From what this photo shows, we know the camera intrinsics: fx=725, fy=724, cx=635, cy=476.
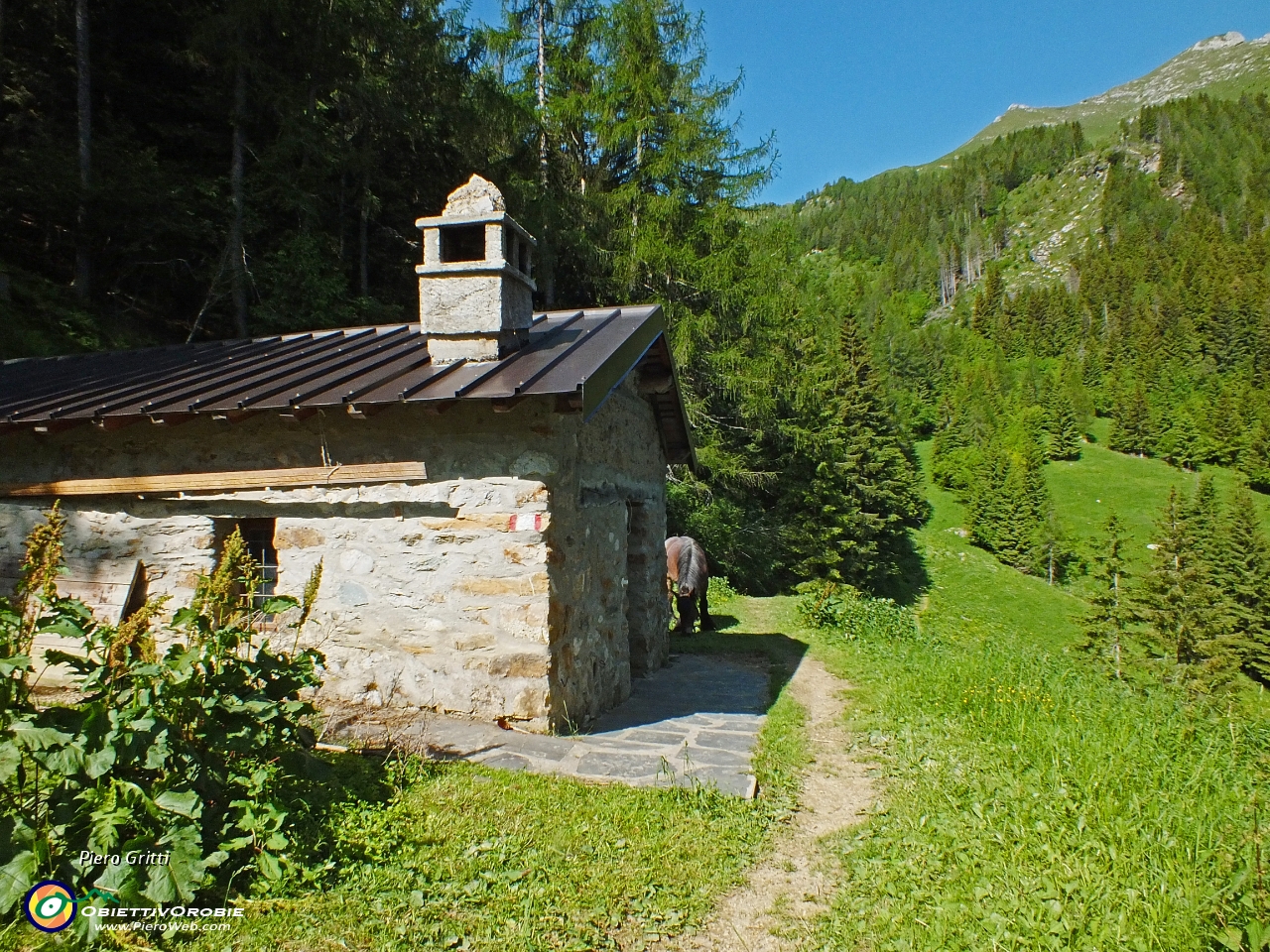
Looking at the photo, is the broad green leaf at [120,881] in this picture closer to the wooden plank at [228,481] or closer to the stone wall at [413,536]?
the stone wall at [413,536]

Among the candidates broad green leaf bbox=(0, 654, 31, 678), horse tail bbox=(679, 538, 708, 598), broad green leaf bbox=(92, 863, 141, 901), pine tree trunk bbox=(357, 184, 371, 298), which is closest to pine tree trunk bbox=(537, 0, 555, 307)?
pine tree trunk bbox=(357, 184, 371, 298)

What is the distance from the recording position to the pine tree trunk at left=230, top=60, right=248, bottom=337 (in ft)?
47.0

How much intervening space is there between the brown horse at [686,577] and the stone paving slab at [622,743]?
475 centimetres

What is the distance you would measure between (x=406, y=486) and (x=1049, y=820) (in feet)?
14.9

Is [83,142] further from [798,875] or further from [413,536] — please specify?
[798,875]

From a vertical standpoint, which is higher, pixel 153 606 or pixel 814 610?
pixel 153 606

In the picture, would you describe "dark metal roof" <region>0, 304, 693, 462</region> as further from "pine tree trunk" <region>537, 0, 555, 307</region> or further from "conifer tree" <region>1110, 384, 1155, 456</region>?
"conifer tree" <region>1110, 384, 1155, 456</region>

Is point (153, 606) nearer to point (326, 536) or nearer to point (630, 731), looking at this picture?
point (326, 536)

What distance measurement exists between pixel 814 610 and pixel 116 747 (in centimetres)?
1058

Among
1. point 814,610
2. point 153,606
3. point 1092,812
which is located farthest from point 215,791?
point 814,610

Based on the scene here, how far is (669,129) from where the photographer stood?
19359 mm

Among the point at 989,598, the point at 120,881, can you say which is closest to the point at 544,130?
the point at 120,881

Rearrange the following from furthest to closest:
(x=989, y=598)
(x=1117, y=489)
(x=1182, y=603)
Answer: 1. (x=1117, y=489)
2. (x=989, y=598)
3. (x=1182, y=603)

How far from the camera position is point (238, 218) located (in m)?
14.5
